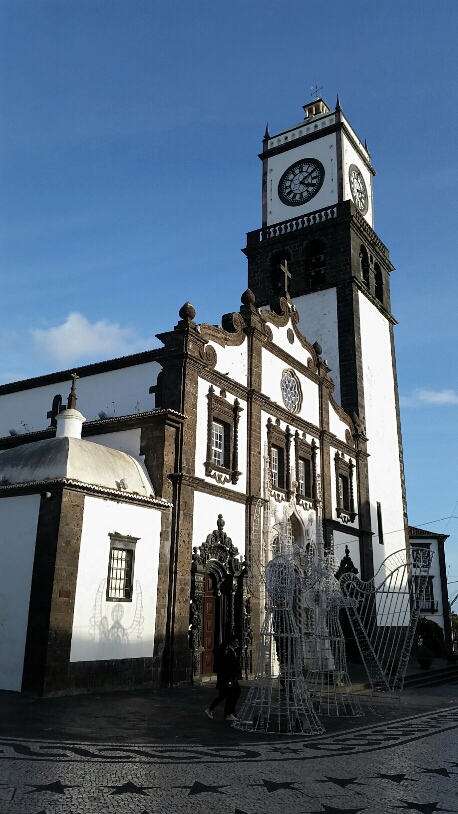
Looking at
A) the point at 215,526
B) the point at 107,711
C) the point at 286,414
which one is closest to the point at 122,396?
the point at 215,526

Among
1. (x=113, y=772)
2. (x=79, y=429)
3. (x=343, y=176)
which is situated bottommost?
(x=113, y=772)

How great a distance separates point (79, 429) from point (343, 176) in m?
22.2

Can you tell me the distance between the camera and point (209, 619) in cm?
1906

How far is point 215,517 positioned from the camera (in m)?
19.3

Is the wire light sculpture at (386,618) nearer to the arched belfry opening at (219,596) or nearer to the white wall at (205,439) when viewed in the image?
the arched belfry opening at (219,596)

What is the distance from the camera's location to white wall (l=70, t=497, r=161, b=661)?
14.6 meters

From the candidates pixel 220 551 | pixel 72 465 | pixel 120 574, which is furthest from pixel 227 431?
pixel 72 465

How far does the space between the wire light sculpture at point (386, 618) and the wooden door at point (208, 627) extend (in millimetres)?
3731

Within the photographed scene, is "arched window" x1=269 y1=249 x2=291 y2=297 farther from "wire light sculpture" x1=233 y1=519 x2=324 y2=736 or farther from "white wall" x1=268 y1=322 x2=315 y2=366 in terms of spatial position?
"wire light sculpture" x1=233 y1=519 x2=324 y2=736

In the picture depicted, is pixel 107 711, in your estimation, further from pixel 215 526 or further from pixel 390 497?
pixel 390 497

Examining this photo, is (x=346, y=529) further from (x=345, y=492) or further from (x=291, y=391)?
(x=291, y=391)

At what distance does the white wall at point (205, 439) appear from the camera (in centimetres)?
1902

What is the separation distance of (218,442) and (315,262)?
52.8 feet

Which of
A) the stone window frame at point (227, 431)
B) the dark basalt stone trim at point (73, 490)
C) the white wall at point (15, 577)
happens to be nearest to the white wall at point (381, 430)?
the stone window frame at point (227, 431)
